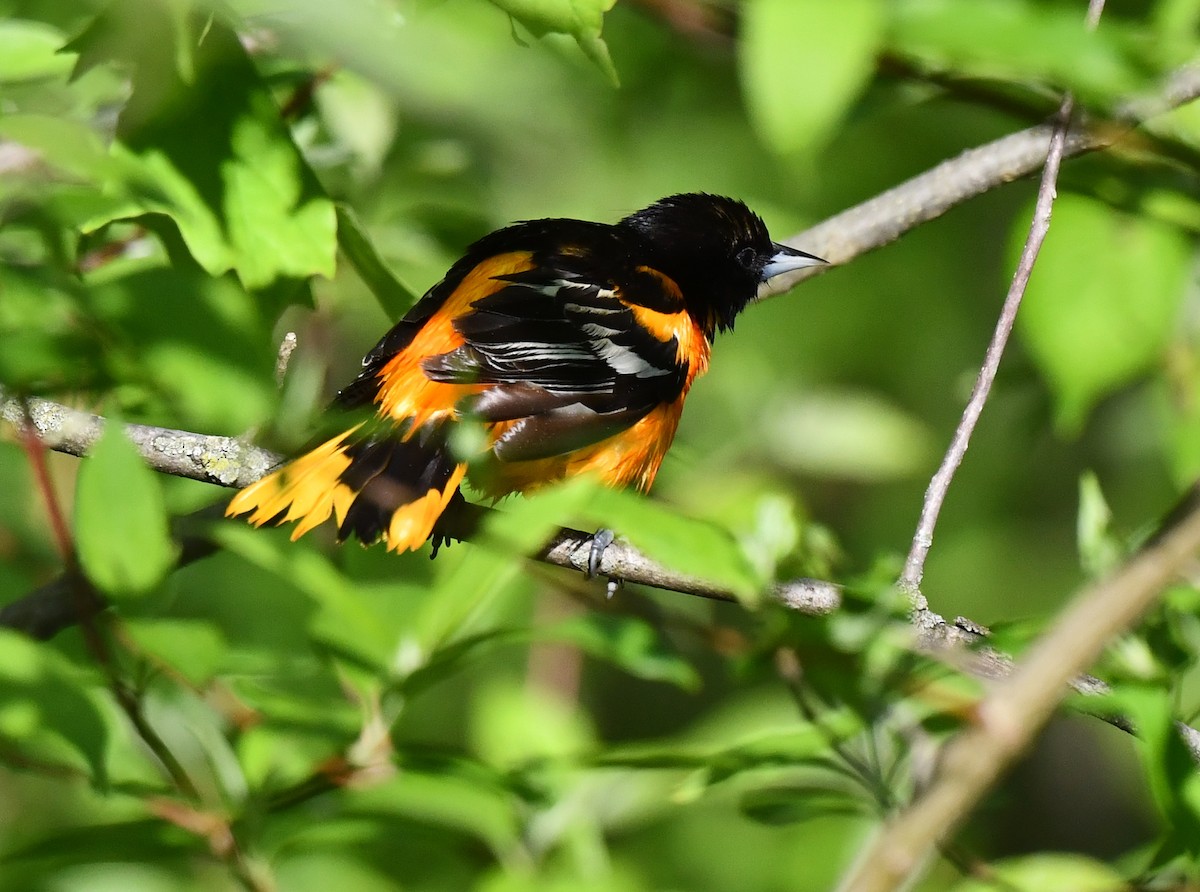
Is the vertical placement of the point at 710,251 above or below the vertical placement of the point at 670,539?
A: below

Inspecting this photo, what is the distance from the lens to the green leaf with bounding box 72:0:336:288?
2426mm

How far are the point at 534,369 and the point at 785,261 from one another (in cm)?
121

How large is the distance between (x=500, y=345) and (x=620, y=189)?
140 inches

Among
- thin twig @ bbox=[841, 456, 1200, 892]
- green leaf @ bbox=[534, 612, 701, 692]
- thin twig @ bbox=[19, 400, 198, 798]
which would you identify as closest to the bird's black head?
green leaf @ bbox=[534, 612, 701, 692]

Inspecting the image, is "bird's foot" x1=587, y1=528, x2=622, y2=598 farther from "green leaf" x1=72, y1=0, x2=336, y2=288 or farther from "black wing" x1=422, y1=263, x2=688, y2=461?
"green leaf" x1=72, y1=0, x2=336, y2=288

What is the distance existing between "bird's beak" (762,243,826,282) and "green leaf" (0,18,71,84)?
2.35 m

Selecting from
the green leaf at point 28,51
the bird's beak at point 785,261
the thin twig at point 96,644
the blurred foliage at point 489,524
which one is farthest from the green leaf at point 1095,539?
the bird's beak at point 785,261

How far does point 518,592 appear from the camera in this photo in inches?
99.8

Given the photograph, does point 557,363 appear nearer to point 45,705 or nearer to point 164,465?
point 164,465

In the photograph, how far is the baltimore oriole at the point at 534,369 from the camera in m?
3.03

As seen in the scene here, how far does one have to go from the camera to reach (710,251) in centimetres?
501

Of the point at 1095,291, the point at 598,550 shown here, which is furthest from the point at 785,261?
the point at 598,550

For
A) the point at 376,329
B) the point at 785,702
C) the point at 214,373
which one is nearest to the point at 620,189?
the point at 376,329

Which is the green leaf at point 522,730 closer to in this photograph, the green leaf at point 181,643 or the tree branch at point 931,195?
the green leaf at point 181,643
